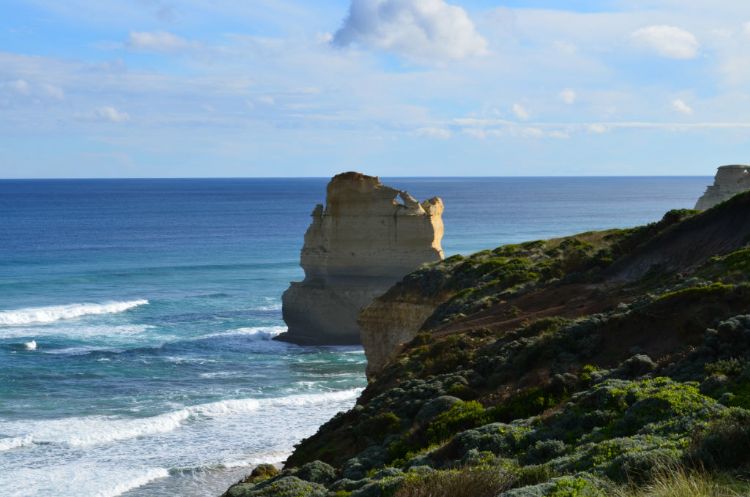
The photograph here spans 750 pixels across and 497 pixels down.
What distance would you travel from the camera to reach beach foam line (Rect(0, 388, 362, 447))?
92.9 ft

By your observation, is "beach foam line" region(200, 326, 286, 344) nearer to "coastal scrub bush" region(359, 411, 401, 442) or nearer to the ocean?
the ocean

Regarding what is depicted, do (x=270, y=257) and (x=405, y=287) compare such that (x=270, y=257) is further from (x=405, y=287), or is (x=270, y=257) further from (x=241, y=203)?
(x=241, y=203)

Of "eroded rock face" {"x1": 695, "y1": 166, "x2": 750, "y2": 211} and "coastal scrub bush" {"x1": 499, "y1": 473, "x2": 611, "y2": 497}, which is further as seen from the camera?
"eroded rock face" {"x1": 695, "y1": 166, "x2": 750, "y2": 211}

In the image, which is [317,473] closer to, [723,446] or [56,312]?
[723,446]

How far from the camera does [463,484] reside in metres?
9.46

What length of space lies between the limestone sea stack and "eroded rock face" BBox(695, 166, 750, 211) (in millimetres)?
13613

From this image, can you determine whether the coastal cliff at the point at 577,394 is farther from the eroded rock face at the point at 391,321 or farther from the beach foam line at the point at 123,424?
the beach foam line at the point at 123,424

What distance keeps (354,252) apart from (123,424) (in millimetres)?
21073

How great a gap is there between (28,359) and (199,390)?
10.2 m

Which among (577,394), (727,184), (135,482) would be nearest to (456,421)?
(577,394)

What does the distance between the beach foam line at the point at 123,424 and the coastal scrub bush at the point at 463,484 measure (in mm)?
20263

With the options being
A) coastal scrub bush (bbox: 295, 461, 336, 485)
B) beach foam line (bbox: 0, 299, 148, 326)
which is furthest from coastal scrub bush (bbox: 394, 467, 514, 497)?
beach foam line (bbox: 0, 299, 148, 326)

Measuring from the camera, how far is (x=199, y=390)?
35812 millimetres

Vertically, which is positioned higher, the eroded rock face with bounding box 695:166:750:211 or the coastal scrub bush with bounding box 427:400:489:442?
the eroded rock face with bounding box 695:166:750:211
